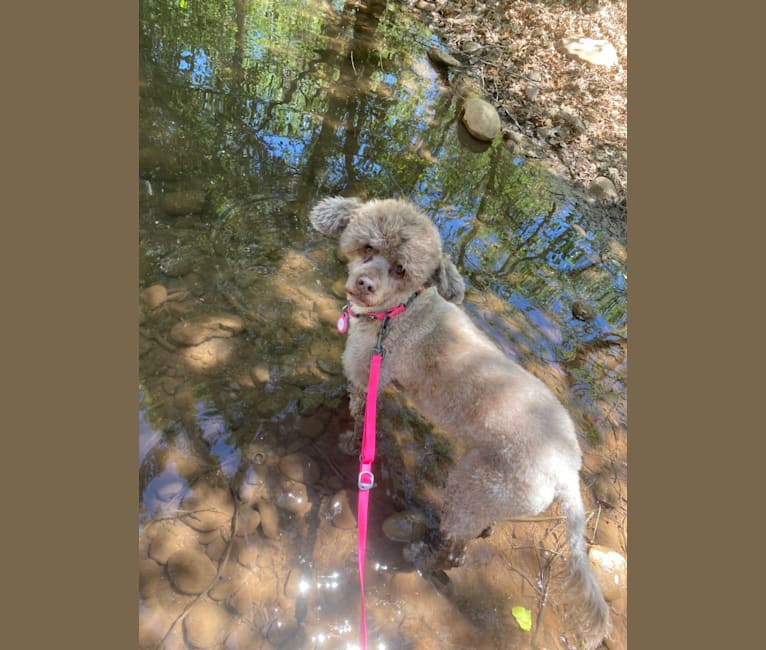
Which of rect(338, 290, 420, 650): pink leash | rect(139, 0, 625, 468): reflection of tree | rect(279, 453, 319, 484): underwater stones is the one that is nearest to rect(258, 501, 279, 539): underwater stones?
rect(279, 453, 319, 484): underwater stones

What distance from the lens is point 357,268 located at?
325 centimetres

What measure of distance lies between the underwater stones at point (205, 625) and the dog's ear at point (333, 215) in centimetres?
246

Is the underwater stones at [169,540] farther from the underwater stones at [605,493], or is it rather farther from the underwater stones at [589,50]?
the underwater stones at [589,50]

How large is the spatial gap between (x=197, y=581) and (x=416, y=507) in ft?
4.93

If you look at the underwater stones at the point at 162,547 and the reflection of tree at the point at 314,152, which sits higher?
the reflection of tree at the point at 314,152

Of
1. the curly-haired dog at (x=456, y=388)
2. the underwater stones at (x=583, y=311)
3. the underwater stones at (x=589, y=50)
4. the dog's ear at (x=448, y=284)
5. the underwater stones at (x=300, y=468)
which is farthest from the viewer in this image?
the underwater stones at (x=589, y=50)

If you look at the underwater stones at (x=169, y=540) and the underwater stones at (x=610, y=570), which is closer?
the underwater stones at (x=169, y=540)

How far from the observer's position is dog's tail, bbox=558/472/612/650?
2.61 metres

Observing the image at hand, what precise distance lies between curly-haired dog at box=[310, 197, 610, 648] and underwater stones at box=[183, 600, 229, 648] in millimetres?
1253

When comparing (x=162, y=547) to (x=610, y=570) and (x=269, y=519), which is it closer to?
(x=269, y=519)

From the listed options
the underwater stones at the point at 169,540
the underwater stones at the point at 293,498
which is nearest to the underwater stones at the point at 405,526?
the underwater stones at the point at 293,498

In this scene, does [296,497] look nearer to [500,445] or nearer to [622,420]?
[500,445]

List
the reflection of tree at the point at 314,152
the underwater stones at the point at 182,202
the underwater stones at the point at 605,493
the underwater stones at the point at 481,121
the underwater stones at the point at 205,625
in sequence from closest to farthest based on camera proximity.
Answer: the underwater stones at the point at 205,625, the underwater stones at the point at 605,493, the underwater stones at the point at 182,202, the reflection of tree at the point at 314,152, the underwater stones at the point at 481,121

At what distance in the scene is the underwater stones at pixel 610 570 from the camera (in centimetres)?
328
